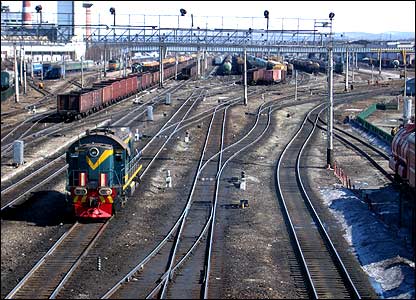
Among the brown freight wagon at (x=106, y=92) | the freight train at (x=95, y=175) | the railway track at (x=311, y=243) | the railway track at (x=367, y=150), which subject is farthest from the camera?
the brown freight wagon at (x=106, y=92)

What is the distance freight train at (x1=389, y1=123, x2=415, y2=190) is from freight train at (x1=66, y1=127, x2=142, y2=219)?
877 centimetres

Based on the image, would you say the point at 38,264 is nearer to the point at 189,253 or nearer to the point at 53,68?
the point at 189,253

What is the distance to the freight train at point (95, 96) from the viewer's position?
4722 centimetres

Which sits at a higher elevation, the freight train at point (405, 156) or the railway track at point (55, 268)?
the freight train at point (405, 156)

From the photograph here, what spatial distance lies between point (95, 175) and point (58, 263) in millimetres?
4206

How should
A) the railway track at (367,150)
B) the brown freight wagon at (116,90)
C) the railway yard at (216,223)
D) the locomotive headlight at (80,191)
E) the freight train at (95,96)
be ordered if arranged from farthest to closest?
the brown freight wagon at (116,90), the freight train at (95,96), the railway track at (367,150), the locomotive headlight at (80,191), the railway yard at (216,223)

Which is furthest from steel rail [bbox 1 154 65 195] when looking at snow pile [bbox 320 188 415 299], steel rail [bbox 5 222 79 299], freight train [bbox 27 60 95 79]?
freight train [bbox 27 60 95 79]

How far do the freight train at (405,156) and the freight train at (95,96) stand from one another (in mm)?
26094

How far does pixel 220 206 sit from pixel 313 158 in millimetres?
12572

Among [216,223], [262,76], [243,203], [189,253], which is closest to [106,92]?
[262,76]

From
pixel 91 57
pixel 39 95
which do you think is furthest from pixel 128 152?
pixel 91 57

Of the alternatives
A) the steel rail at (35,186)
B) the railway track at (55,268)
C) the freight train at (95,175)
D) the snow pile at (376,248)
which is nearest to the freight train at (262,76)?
the steel rail at (35,186)

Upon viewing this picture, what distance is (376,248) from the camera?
18.7m

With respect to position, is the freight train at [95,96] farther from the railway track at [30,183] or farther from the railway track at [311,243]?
the railway track at [311,243]
